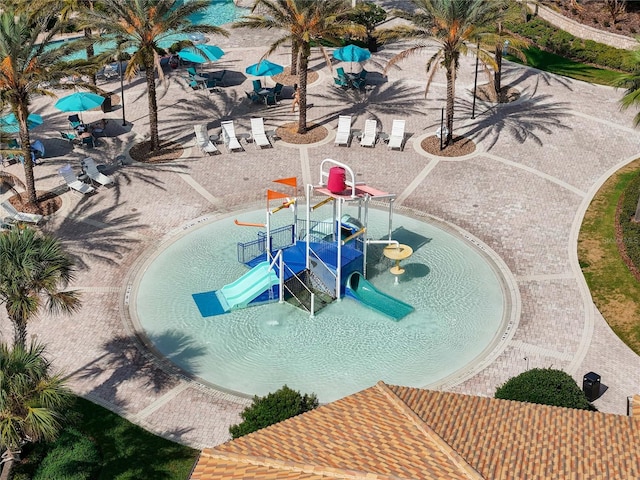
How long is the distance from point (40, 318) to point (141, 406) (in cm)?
634

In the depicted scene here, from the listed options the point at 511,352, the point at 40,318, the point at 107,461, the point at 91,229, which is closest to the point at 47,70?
the point at 91,229

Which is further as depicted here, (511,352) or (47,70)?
(47,70)

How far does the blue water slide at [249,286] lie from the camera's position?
28.8m

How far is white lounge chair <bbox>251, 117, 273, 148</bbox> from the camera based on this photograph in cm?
4034

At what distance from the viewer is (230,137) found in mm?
40188

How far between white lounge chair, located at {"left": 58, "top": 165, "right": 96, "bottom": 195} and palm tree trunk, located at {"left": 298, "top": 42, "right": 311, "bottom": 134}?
11.3m

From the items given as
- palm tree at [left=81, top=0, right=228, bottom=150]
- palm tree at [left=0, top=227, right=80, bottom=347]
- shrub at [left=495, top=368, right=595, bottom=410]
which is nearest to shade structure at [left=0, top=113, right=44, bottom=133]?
palm tree at [left=81, top=0, right=228, bottom=150]

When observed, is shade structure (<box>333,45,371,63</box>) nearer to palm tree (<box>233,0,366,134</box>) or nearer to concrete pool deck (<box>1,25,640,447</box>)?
concrete pool deck (<box>1,25,640,447</box>)

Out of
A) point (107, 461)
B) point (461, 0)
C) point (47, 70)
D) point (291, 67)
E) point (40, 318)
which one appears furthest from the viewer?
point (291, 67)

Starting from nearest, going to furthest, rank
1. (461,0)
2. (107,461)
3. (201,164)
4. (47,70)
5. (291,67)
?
(107,461) → (47,70) → (461,0) → (201,164) → (291,67)

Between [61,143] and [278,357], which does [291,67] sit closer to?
[61,143]

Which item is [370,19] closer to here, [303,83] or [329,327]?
[303,83]

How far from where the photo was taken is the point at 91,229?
110 ft

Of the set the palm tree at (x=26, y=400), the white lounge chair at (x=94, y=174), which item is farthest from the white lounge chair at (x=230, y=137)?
the palm tree at (x=26, y=400)
